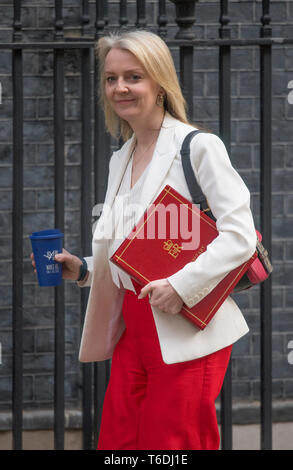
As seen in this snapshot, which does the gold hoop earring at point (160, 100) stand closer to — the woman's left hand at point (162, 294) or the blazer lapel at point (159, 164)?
the blazer lapel at point (159, 164)

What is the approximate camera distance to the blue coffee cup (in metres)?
3.37

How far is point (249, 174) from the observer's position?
5.27 m

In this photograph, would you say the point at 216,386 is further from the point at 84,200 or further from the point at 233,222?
the point at 84,200

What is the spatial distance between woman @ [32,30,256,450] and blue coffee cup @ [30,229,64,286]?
0.05 m

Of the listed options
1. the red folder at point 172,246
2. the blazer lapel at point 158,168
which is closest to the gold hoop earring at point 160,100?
the blazer lapel at point 158,168

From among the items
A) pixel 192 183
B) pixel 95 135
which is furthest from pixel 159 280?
pixel 95 135

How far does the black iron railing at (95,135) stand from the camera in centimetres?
381

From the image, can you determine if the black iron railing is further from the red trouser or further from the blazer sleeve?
the blazer sleeve

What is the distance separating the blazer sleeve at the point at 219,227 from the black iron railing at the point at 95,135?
0.84 m

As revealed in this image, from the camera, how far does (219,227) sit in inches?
120

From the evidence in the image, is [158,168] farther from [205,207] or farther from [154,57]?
[154,57]
